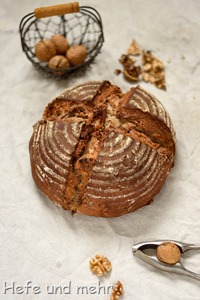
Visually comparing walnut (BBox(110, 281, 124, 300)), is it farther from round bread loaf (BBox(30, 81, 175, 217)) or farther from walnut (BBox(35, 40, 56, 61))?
walnut (BBox(35, 40, 56, 61))

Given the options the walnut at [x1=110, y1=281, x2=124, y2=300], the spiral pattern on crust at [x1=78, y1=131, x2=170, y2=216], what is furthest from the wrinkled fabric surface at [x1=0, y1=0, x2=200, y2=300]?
the spiral pattern on crust at [x1=78, y1=131, x2=170, y2=216]

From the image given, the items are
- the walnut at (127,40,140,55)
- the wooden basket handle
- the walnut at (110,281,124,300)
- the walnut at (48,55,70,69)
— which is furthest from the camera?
the walnut at (127,40,140,55)

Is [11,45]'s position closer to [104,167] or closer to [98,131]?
[98,131]

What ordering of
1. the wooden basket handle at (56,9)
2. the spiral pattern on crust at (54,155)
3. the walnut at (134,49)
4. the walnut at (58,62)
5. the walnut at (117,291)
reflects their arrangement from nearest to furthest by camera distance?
the walnut at (117,291) < the spiral pattern on crust at (54,155) < the wooden basket handle at (56,9) < the walnut at (58,62) < the walnut at (134,49)

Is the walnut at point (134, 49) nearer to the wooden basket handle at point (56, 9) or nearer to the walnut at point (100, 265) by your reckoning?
the wooden basket handle at point (56, 9)

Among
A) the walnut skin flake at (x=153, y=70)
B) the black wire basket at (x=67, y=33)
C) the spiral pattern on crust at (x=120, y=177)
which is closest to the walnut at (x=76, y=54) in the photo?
the black wire basket at (x=67, y=33)

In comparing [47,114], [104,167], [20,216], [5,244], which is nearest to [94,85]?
[47,114]
